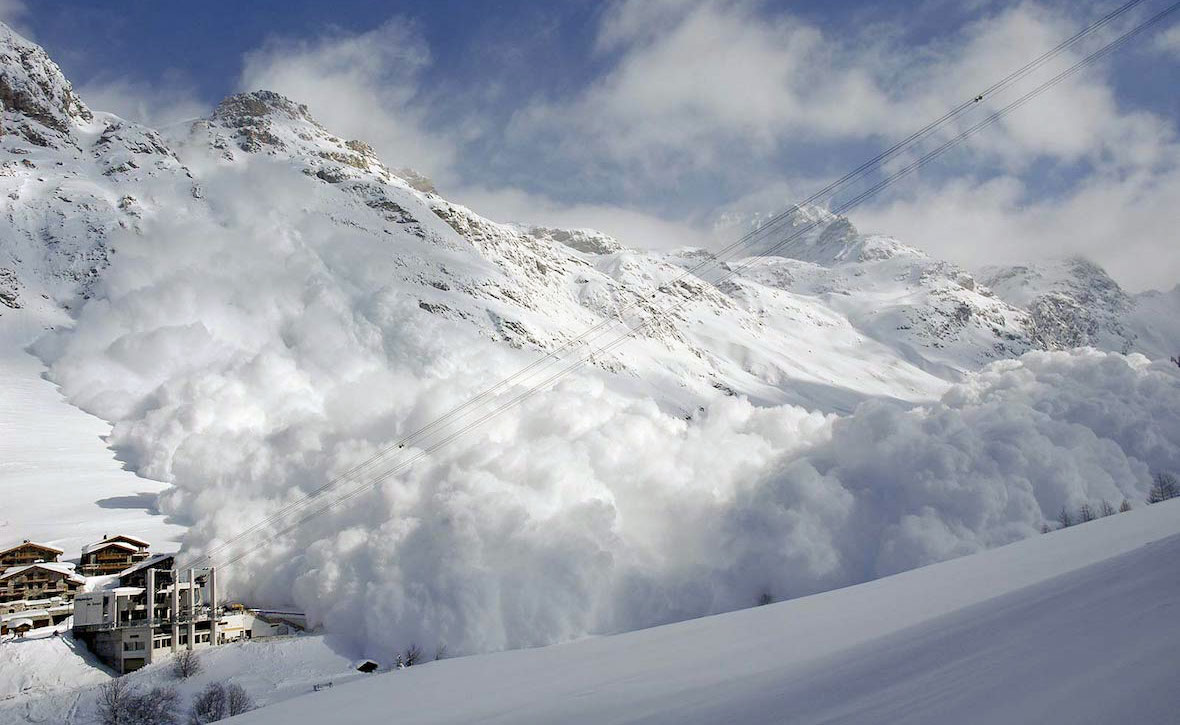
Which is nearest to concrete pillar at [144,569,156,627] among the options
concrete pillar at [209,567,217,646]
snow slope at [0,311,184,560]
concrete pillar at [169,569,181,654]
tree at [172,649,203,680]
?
concrete pillar at [169,569,181,654]

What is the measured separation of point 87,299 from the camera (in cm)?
13150

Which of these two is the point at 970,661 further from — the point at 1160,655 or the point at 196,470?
the point at 196,470

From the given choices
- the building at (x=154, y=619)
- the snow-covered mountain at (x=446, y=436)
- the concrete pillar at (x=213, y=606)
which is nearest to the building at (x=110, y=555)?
the building at (x=154, y=619)

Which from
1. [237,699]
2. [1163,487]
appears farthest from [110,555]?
[1163,487]

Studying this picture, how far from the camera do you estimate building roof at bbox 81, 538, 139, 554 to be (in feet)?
239

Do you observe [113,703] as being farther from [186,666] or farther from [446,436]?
[446,436]

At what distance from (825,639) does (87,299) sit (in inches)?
5979

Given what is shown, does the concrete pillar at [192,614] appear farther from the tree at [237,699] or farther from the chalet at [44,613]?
the tree at [237,699]

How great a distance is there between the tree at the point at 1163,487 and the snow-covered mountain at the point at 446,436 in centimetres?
328

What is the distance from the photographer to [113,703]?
160ft

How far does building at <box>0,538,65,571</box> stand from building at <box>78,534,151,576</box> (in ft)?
8.57

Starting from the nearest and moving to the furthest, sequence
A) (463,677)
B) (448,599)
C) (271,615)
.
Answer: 1. (463,677)
2. (271,615)
3. (448,599)

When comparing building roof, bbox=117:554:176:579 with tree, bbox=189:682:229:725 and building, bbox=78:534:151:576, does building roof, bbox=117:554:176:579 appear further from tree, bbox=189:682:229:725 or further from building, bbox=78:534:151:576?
tree, bbox=189:682:229:725

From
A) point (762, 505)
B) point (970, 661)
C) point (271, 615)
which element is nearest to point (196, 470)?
point (271, 615)
